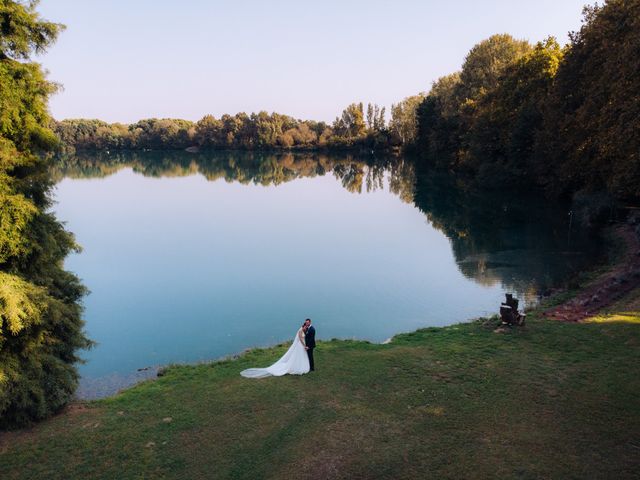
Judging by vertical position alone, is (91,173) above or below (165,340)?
above

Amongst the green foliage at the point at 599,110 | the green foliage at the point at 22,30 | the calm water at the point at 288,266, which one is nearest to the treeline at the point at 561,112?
the green foliage at the point at 599,110

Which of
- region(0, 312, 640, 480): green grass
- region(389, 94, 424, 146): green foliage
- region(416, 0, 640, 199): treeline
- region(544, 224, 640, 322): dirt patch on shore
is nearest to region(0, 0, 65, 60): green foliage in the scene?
region(0, 312, 640, 480): green grass

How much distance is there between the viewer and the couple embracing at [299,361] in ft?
46.8

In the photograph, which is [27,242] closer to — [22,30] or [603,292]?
[22,30]

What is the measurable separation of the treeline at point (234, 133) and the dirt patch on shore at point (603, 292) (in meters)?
144

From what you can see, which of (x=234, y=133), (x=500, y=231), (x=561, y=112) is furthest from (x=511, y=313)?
(x=234, y=133)

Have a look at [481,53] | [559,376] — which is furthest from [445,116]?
[559,376]

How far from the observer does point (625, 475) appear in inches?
340

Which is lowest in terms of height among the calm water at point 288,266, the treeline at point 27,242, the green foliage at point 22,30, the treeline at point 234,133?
the calm water at point 288,266

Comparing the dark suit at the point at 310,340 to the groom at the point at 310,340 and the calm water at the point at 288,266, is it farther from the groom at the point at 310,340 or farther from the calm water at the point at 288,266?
the calm water at the point at 288,266

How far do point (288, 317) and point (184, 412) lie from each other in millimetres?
10255

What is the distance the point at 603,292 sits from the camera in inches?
797

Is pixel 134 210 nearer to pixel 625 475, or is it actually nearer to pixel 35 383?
pixel 35 383

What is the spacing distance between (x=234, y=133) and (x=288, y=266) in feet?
510
